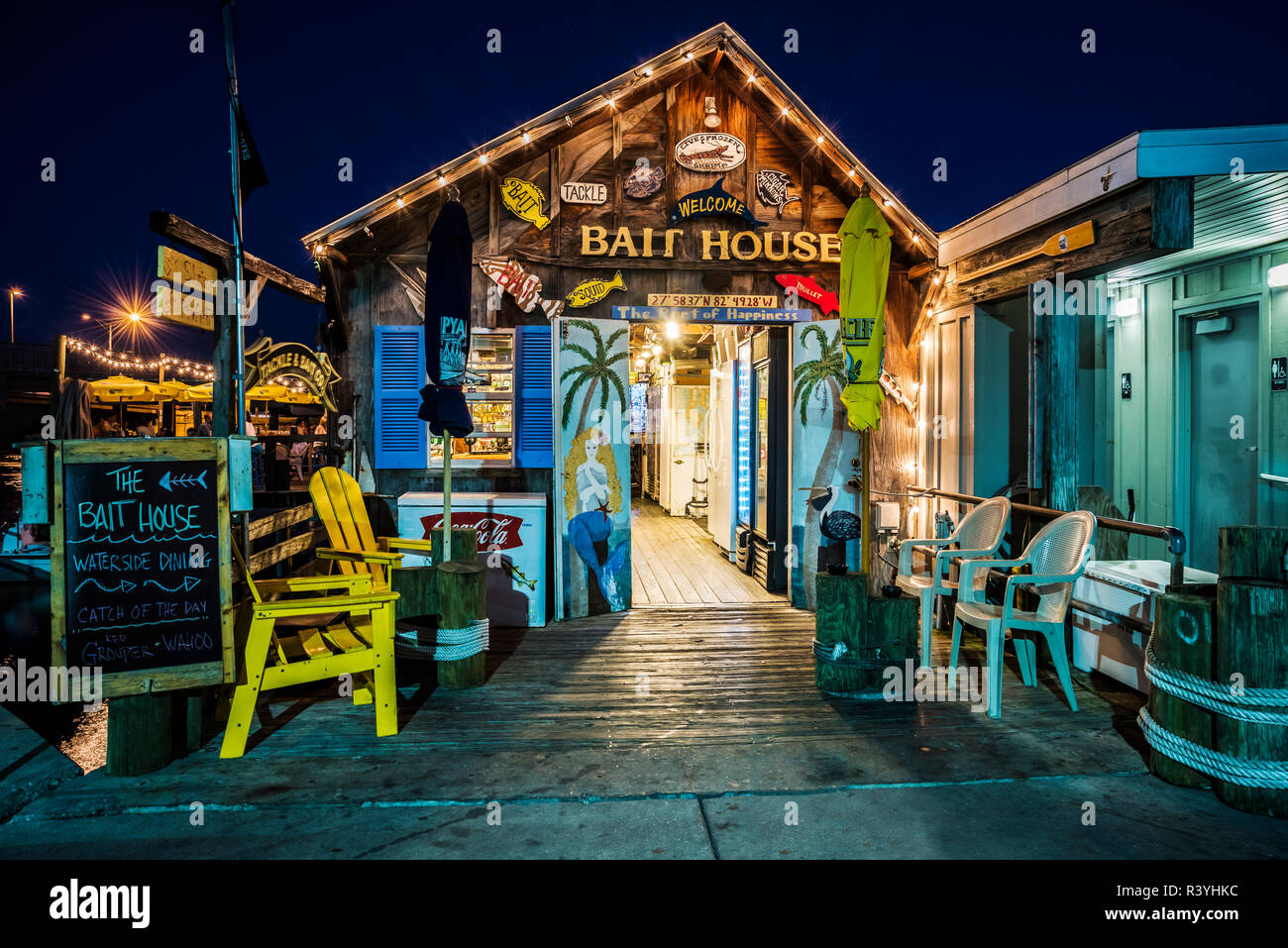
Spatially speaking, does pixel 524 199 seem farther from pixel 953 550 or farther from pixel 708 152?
pixel 953 550

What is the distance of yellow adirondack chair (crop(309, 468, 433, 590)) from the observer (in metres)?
5.02

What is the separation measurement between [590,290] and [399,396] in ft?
6.60

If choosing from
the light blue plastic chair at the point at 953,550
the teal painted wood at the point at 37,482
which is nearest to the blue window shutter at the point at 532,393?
the light blue plastic chair at the point at 953,550

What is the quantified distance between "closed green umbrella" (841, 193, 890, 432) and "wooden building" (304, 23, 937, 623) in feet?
4.48

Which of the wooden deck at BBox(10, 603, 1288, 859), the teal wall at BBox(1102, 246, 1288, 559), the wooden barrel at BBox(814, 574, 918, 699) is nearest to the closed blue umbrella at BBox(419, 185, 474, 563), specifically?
the wooden deck at BBox(10, 603, 1288, 859)

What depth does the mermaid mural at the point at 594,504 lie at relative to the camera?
21.6ft

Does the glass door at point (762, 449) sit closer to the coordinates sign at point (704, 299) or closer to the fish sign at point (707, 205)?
the coordinates sign at point (704, 299)

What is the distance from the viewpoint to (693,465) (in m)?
13.0

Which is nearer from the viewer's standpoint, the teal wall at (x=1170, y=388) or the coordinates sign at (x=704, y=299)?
the teal wall at (x=1170, y=388)

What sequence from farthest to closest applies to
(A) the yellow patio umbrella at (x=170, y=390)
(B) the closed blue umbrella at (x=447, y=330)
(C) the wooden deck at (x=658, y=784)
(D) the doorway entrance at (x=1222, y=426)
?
(A) the yellow patio umbrella at (x=170, y=390) → (D) the doorway entrance at (x=1222, y=426) → (B) the closed blue umbrella at (x=447, y=330) → (C) the wooden deck at (x=658, y=784)

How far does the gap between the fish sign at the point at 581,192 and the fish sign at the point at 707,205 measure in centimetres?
70

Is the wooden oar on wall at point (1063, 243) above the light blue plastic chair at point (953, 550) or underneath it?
above

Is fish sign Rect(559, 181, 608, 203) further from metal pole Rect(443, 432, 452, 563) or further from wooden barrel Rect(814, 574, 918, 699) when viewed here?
wooden barrel Rect(814, 574, 918, 699)
